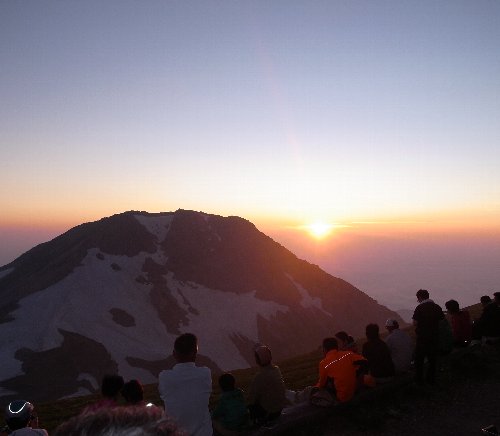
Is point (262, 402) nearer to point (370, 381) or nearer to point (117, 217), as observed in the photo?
point (370, 381)

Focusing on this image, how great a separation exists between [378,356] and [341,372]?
7.69 ft

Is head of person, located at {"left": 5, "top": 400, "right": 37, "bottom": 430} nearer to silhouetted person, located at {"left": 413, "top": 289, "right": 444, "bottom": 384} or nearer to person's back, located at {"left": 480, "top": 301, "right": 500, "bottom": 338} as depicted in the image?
silhouetted person, located at {"left": 413, "top": 289, "right": 444, "bottom": 384}

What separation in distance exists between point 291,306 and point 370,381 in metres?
86.2

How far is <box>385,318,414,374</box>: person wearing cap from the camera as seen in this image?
13.1 meters

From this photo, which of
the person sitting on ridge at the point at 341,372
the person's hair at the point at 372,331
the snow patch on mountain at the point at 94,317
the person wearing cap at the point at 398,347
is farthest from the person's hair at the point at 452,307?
the snow patch on mountain at the point at 94,317

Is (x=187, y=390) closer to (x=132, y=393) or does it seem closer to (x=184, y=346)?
(x=184, y=346)

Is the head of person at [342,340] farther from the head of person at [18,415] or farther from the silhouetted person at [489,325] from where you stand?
the head of person at [18,415]

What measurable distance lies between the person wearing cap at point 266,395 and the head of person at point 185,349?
2.21m

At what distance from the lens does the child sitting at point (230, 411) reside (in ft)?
31.5

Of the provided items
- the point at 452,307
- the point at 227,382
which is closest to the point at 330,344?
the point at 227,382

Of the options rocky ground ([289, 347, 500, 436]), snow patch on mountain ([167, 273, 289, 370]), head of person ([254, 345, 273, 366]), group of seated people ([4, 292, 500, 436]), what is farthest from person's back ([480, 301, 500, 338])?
snow patch on mountain ([167, 273, 289, 370])

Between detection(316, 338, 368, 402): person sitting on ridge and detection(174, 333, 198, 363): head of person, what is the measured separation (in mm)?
4426

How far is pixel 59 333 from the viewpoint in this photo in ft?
229

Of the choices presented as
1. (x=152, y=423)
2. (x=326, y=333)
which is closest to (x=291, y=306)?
(x=326, y=333)
